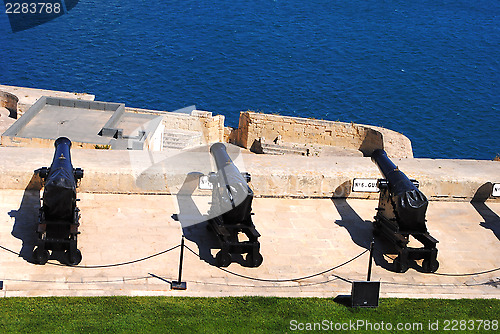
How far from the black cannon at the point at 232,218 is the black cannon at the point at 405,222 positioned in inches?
86.5

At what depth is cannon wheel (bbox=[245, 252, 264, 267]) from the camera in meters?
10.2

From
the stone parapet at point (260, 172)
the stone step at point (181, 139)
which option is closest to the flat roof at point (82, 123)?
the stone step at point (181, 139)

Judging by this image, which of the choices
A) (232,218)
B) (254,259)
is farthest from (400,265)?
(232,218)

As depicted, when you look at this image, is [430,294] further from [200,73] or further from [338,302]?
[200,73]

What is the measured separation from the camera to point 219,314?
8.94 metres

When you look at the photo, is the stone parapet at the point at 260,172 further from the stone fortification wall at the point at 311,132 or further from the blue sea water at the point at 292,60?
the blue sea water at the point at 292,60

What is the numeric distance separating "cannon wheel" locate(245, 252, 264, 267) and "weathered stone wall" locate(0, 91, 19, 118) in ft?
88.1

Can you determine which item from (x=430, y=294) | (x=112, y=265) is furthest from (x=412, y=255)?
(x=112, y=265)

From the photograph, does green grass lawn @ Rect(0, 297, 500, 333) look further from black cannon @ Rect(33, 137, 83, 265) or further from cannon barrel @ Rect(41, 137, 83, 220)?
cannon barrel @ Rect(41, 137, 83, 220)

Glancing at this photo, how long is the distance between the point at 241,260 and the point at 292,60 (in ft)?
166

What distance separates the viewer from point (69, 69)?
56.2m

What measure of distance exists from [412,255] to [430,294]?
826 mm

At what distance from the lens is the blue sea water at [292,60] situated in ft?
168

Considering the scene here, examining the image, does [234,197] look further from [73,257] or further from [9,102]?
[9,102]
